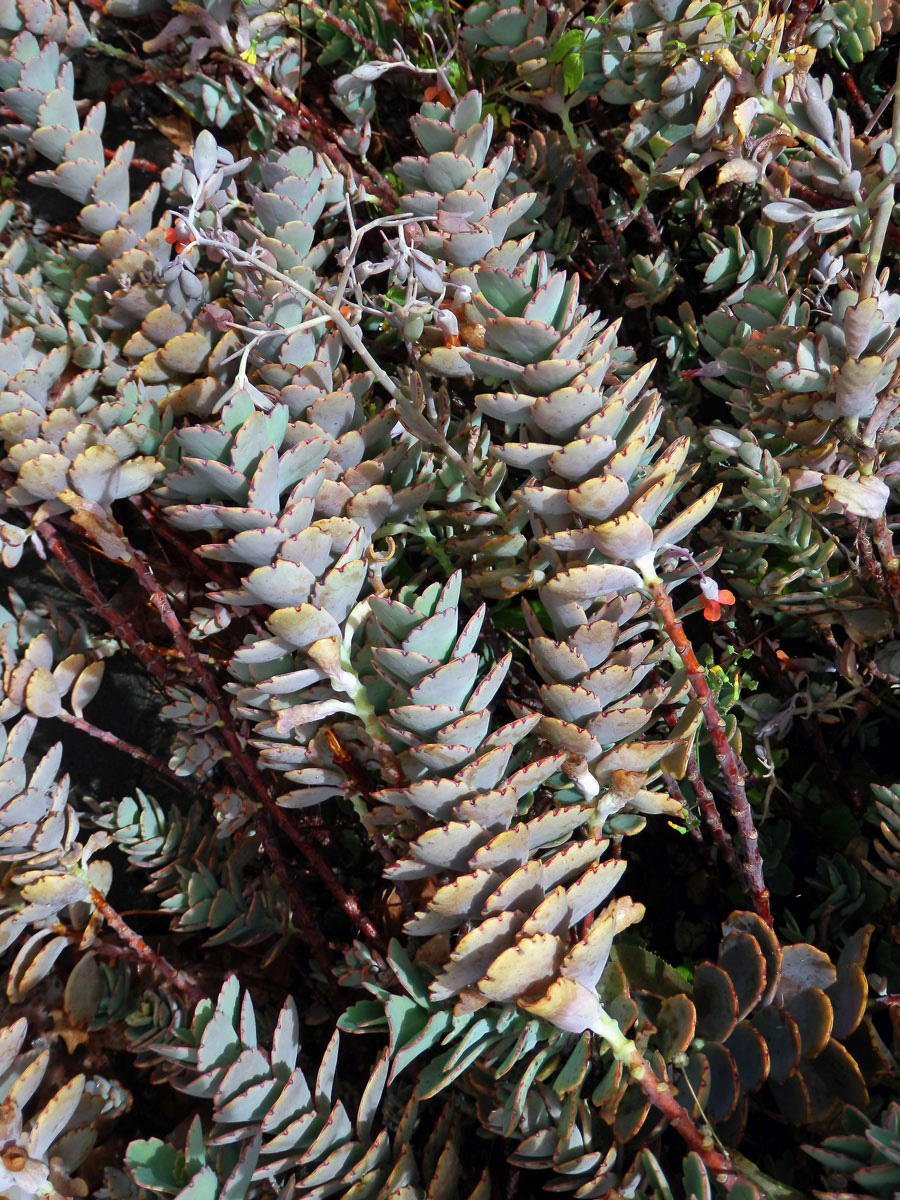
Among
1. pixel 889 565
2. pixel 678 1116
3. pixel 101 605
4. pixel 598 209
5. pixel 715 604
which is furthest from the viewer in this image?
pixel 598 209

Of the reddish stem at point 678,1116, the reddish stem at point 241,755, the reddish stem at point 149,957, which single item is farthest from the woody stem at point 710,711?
the reddish stem at point 149,957

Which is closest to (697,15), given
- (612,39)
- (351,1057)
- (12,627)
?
(612,39)

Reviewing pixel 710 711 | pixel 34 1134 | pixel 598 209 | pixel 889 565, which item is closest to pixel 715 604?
pixel 710 711

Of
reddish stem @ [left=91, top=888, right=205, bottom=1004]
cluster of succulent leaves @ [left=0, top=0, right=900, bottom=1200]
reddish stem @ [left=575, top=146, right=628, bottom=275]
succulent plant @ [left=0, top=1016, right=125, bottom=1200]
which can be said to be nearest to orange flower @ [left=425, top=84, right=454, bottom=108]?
cluster of succulent leaves @ [left=0, top=0, right=900, bottom=1200]

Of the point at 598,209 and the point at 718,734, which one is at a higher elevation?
the point at 598,209

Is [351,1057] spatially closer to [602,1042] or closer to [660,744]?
[602,1042]

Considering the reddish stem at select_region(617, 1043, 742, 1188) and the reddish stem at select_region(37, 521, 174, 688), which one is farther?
the reddish stem at select_region(37, 521, 174, 688)

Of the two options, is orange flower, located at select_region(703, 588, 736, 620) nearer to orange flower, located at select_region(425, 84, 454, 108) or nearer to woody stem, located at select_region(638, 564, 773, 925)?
woody stem, located at select_region(638, 564, 773, 925)

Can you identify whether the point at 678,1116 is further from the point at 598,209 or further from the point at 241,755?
the point at 598,209
